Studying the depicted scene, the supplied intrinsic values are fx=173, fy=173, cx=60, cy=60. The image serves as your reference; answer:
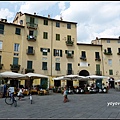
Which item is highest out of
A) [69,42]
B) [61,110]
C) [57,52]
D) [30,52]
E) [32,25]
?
[32,25]

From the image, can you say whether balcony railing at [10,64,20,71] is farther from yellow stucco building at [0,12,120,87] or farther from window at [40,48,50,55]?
window at [40,48,50,55]

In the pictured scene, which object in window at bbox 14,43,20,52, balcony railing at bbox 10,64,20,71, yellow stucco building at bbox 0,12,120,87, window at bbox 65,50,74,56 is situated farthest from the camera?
window at bbox 65,50,74,56

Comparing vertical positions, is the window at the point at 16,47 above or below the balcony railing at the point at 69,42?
below

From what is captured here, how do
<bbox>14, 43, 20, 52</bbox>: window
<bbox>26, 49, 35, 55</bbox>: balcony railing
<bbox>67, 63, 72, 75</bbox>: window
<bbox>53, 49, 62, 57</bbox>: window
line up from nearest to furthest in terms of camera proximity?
<bbox>14, 43, 20, 52</bbox>: window → <bbox>26, 49, 35, 55</bbox>: balcony railing → <bbox>53, 49, 62, 57</bbox>: window → <bbox>67, 63, 72, 75</bbox>: window

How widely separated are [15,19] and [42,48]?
933 centimetres

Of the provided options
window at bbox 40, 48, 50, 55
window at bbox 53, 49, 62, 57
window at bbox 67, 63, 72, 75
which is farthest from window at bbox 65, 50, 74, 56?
window at bbox 40, 48, 50, 55

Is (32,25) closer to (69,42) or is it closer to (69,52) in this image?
(69,42)

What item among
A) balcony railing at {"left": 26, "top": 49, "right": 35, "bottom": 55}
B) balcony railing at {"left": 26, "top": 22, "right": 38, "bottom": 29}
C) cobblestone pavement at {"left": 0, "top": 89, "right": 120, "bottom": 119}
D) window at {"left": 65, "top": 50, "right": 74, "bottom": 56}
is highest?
balcony railing at {"left": 26, "top": 22, "right": 38, "bottom": 29}

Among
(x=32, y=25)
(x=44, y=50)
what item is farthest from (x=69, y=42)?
(x=32, y=25)

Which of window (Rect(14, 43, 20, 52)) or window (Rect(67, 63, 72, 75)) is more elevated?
window (Rect(14, 43, 20, 52))

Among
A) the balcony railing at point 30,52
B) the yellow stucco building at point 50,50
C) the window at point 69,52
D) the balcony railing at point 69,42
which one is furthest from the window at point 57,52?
the balcony railing at point 30,52

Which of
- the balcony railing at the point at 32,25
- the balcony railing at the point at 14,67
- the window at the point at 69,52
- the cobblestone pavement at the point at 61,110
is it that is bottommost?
the cobblestone pavement at the point at 61,110

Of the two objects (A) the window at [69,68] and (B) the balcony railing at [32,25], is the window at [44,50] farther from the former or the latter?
(A) the window at [69,68]

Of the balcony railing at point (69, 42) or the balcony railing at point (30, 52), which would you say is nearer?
the balcony railing at point (30, 52)
